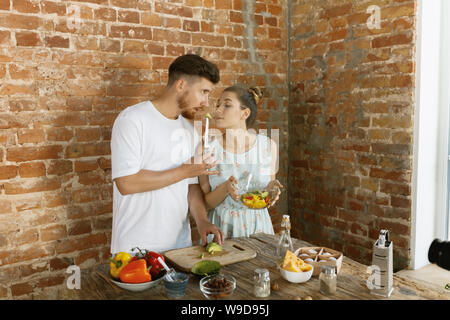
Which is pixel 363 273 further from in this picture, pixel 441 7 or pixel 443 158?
pixel 441 7

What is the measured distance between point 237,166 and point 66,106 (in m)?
1.16

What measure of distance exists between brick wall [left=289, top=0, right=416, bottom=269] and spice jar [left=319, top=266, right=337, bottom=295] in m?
1.49

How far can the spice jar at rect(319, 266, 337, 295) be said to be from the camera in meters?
1.55

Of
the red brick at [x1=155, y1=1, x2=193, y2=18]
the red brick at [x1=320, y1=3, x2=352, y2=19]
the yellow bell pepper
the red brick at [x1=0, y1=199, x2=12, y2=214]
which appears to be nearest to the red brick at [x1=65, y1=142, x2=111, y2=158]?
the red brick at [x1=0, y1=199, x2=12, y2=214]

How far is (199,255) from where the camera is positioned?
6.29 ft

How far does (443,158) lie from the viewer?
2.82 metres

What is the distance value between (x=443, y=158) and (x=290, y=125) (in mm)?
1297

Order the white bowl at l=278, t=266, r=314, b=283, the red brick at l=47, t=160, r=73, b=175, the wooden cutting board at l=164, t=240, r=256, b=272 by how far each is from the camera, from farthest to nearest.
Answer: the red brick at l=47, t=160, r=73, b=175, the wooden cutting board at l=164, t=240, r=256, b=272, the white bowl at l=278, t=266, r=314, b=283

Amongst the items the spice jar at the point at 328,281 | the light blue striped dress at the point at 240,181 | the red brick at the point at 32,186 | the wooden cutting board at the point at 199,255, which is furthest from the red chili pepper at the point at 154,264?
the red brick at the point at 32,186

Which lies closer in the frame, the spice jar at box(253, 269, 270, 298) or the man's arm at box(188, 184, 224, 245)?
the spice jar at box(253, 269, 270, 298)

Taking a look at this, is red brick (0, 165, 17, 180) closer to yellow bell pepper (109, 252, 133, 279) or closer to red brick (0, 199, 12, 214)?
red brick (0, 199, 12, 214)

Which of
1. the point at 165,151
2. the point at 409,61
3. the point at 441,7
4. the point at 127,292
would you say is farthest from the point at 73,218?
the point at 441,7
